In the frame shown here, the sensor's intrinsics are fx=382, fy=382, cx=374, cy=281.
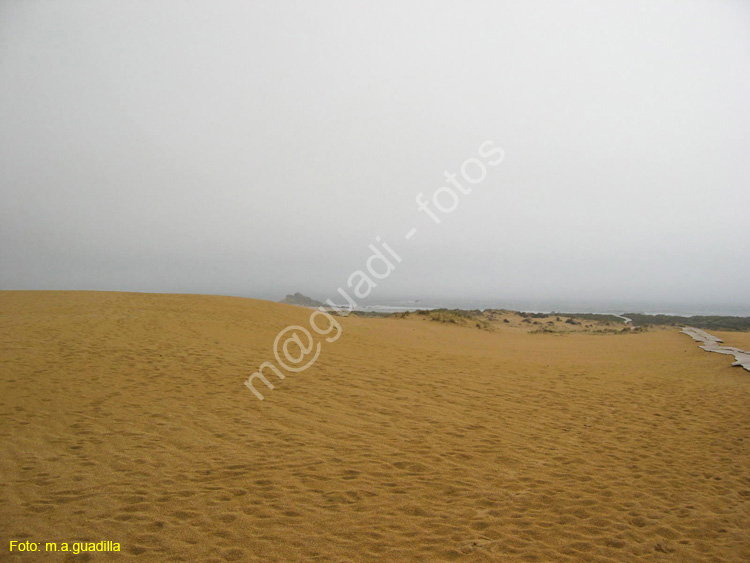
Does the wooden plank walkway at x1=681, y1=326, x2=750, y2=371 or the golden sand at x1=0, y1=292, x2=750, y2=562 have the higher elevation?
the wooden plank walkway at x1=681, y1=326, x2=750, y2=371

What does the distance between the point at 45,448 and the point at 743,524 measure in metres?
9.43

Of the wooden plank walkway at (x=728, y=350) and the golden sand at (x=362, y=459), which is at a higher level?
the wooden plank walkway at (x=728, y=350)

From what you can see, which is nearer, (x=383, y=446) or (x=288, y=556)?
(x=288, y=556)

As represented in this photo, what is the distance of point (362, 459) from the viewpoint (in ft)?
19.1

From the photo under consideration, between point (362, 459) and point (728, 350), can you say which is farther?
point (728, 350)

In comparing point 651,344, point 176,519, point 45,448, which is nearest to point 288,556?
point 176,519

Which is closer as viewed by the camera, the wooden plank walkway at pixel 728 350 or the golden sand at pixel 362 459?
the golden sand at pixel 362 459

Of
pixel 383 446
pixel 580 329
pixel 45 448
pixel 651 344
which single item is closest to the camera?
pixel 45 448

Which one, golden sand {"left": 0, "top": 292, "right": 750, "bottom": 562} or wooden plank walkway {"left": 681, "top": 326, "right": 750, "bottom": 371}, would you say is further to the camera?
wooden plank walkway {"left": 681, "top": 326, "right": 750, "bottom": 371}

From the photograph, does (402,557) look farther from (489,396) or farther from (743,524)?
(489,396)

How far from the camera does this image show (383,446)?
20.7 feet

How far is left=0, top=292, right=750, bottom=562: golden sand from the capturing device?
3.96 m

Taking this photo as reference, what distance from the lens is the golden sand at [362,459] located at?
156 inches

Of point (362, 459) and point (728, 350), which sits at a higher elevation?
point (728, 350)
